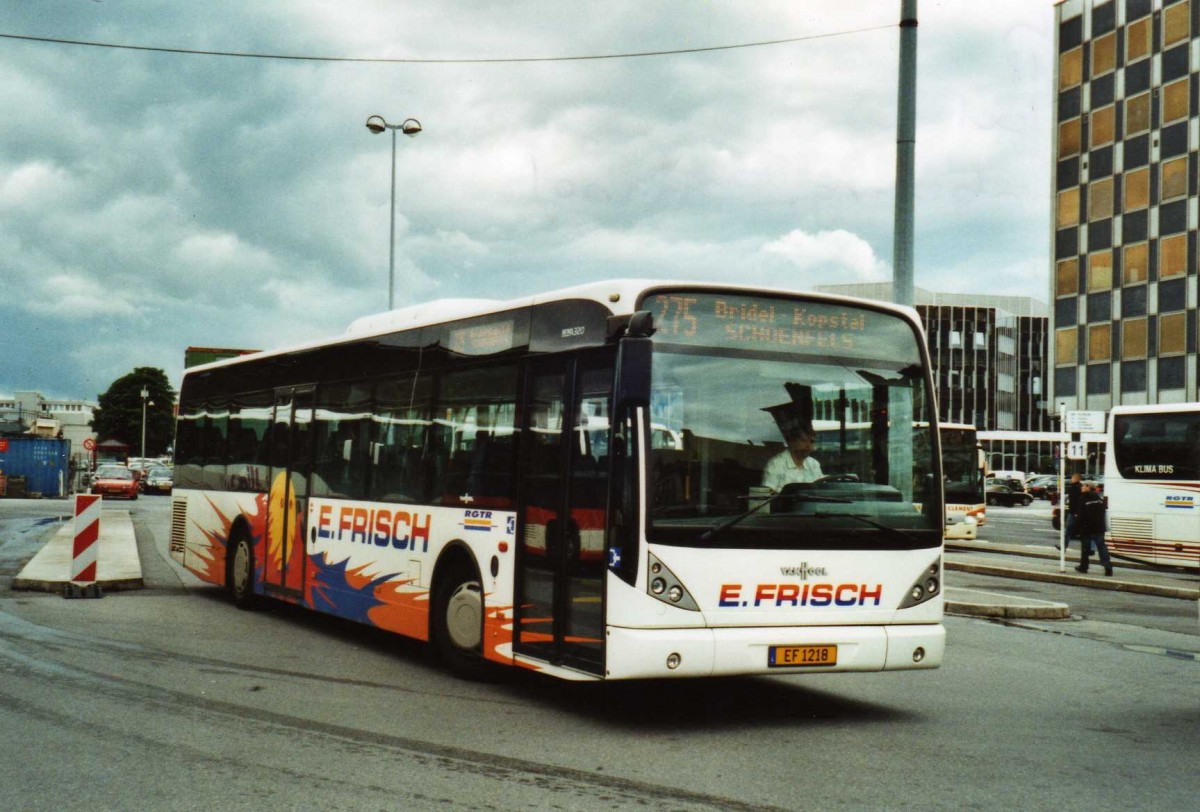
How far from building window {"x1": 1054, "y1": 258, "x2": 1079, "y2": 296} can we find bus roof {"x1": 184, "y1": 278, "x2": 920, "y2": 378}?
60673 millimetres

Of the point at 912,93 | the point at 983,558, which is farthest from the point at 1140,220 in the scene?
the point at 912,93

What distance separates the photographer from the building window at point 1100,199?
64000 mm

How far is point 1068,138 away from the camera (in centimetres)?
6644

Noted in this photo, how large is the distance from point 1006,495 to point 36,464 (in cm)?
4937

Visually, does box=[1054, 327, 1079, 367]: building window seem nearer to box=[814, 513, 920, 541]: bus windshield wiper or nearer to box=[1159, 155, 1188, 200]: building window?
box=[1159, 155, 1188, 200]: building window

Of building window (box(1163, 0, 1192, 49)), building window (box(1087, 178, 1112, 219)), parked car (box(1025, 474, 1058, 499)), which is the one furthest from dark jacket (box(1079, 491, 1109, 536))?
parked car (box(1025, 474, 1058, 499))

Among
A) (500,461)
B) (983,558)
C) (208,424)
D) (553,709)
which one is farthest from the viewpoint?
(983,558)

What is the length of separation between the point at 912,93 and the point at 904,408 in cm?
672

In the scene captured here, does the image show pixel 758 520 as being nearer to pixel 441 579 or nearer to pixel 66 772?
pixel 441 579

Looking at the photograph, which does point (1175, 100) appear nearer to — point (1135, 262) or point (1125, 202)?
point (1125, 202)

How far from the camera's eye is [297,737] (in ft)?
23.9

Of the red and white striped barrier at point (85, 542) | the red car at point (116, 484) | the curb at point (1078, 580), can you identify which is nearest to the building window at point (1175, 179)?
the curb at point (1078, 580)

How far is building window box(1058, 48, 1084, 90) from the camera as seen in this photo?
65.2 metres

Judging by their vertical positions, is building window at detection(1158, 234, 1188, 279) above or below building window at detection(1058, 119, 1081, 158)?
below
